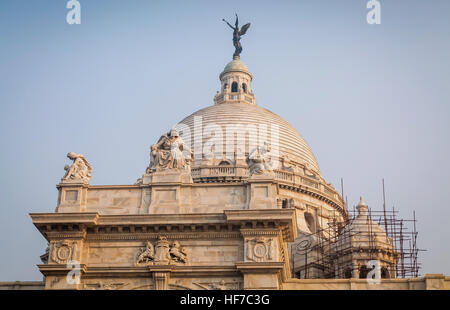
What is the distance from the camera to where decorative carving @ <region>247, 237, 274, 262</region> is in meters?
38.4

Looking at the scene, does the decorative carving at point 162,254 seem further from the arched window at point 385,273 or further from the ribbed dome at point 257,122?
the ribbed dome at point 257,122

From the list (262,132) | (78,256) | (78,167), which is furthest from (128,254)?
(262,132)

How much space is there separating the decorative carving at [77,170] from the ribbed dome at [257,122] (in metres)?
34.6

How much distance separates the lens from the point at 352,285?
41906 millimetres

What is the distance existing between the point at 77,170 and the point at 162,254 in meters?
6.22

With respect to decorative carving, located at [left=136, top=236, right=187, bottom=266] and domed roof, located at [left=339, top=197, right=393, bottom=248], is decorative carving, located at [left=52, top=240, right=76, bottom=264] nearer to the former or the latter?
decorative carving, located at [left=136, top=236, right=187, bottom=266]

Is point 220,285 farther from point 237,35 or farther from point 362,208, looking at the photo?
point 237,35

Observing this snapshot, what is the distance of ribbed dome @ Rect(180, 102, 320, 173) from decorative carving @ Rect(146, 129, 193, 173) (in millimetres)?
33744

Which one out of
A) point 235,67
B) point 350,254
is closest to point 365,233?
point 350,254

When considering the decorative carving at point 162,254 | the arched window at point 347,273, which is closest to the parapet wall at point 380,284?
the decorative carving at point 162,254

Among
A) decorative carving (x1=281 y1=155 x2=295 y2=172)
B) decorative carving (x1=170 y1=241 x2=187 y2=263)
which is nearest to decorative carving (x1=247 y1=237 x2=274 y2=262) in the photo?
decorative carving (x1=170 y1=241 x2=187 y2=263)
